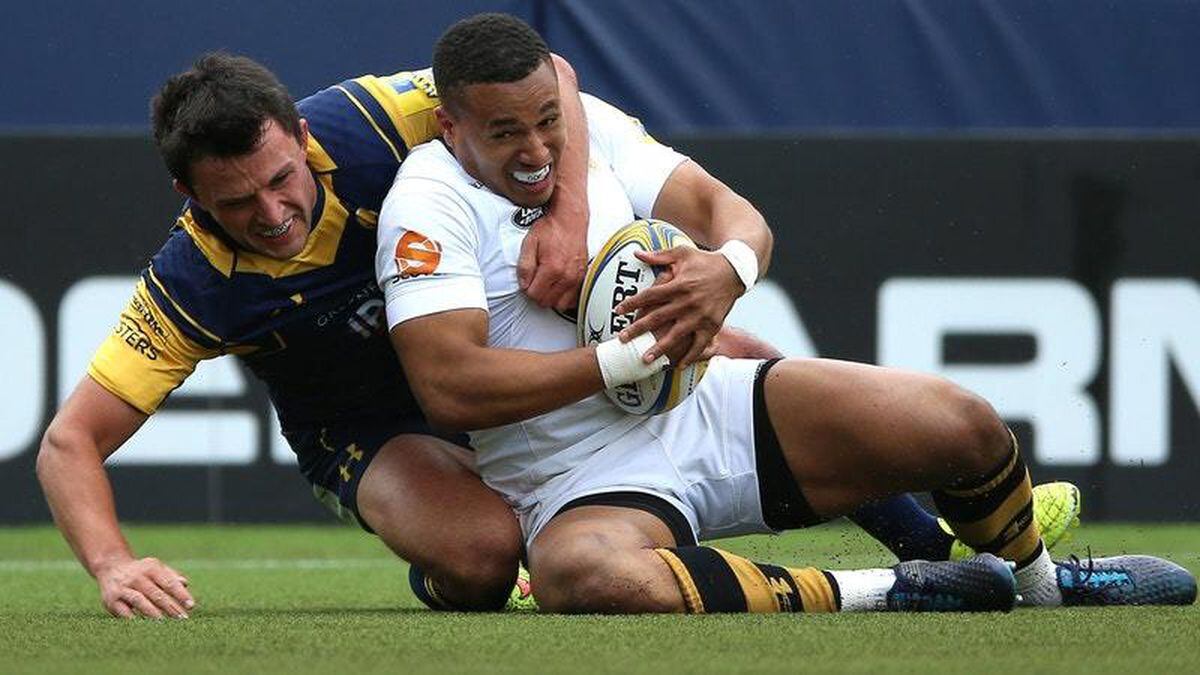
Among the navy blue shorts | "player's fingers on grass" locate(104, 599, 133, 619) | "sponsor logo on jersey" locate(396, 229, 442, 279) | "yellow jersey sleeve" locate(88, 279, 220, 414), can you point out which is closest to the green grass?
"player's fingers on grass" locate(104, 599, 133, 619)

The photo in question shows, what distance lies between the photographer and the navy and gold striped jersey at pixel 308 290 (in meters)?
5.11

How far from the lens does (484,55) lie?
15.9 ft

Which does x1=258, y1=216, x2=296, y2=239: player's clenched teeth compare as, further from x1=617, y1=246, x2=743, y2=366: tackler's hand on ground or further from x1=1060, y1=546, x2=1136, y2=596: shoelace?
x1=1060, y1=546, x2=1136, y2=596: shoelace

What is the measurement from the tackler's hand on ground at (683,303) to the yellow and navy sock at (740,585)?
44 centimetres

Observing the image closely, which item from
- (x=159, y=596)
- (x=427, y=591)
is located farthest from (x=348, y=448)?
(x=159, y=596)

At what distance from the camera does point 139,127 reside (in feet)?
29.4

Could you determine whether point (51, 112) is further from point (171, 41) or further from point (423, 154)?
point (423, 154)

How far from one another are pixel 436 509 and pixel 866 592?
1073mm

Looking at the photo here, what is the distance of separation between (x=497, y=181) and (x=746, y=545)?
3692 millimetres

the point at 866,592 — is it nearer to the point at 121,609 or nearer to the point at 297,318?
the point at 297,318

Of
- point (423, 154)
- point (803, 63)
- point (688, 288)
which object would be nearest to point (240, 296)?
point (423, 154)

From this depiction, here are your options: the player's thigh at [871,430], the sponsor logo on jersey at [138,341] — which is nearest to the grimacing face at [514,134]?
the player's thigh at [871,430]

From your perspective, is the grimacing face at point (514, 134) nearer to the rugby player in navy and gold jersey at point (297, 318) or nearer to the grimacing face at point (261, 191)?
the rugby player in navy and gold jersey at point (297, 318)

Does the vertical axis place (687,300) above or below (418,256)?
below
